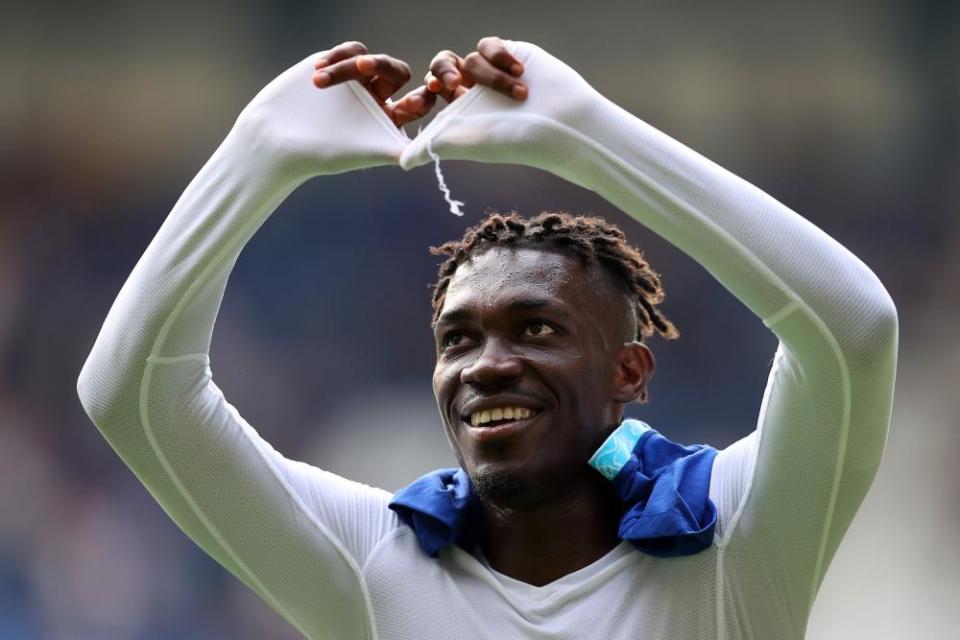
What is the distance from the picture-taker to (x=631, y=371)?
2215 millimetres

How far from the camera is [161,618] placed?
466cm

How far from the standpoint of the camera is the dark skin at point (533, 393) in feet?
6.75

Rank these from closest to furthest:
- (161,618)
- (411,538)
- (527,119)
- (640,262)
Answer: (527,119), (411,538), (640,262), (161,618)

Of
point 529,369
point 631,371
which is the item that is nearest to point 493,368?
point 529,369

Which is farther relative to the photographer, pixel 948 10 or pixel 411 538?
pixel 948 10

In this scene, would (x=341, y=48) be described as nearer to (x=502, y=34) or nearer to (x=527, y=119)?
(x=527, y=119)

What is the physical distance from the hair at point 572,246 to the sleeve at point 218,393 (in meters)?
0.34

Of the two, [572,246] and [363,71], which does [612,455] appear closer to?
[572,246]

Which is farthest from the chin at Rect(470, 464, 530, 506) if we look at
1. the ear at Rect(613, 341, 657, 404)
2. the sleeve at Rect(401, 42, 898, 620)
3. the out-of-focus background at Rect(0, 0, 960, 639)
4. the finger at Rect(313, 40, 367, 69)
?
the out-of-focus background at Rect(0, 0, 960, 639)

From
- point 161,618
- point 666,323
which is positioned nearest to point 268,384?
point 161,618

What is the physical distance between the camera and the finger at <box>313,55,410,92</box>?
1.95 meters

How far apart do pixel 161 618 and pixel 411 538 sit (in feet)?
9.10

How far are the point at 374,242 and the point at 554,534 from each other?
318 cm

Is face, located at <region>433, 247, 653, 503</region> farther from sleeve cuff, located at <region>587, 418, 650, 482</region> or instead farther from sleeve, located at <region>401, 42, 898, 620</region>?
sleeve, located at <region>401, 42, 898, 620</region>
